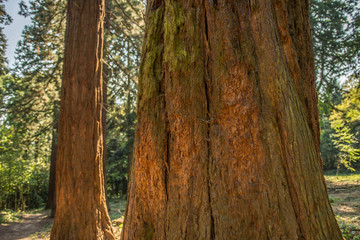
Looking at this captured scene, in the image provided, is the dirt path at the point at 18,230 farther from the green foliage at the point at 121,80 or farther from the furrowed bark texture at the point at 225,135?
the furrowed bark texture at the point at 225,135

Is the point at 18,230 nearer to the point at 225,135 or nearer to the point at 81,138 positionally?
the point at 81,138

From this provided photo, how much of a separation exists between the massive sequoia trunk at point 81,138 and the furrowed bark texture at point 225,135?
9.30 ft

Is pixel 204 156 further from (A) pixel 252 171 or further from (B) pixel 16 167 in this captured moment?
(B) pixel 16 167

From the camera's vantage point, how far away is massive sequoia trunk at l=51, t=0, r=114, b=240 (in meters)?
4.34

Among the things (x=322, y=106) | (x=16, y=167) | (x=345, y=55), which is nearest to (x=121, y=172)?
(x=16, y=167)

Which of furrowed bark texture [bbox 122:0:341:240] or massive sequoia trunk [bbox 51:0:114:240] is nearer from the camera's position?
furrowed bark texture [bbox 122:0:341:240]

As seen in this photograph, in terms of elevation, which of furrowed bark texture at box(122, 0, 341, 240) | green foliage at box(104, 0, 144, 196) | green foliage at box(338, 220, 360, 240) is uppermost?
green foliage at box(104, 0, 144, 196)

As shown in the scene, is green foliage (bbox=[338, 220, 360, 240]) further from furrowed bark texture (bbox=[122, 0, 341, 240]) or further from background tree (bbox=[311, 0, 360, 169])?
background tree (bbox=[311, 0, 360, 169])

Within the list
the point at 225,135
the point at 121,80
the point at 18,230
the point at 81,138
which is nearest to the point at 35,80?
the point at 121,80

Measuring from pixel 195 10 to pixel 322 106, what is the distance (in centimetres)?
1114

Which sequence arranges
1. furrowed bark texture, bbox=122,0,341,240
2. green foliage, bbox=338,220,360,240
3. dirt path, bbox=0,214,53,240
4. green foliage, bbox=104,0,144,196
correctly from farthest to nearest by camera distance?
1. green foliage, bbox=104,0,144,196
2. dirt path, bbox=0,214,53,240
3. green foliage, bbox=338,220,360,240
4. furrowed bark texture, bbox=122,0,341,240

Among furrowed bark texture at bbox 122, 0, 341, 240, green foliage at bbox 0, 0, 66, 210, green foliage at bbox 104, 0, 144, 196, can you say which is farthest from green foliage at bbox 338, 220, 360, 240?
green foliage at bbox 0, 0, 66, 210

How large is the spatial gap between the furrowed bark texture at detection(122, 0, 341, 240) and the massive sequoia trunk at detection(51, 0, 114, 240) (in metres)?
2.83

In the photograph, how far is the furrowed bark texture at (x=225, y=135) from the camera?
159cm
